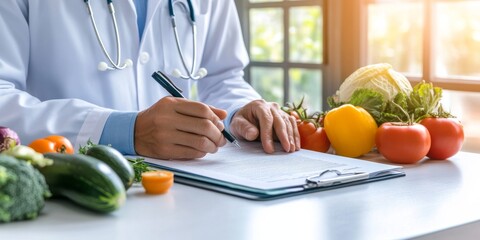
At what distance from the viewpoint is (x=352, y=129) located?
4.84 ft

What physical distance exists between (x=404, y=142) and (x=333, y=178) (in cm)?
27

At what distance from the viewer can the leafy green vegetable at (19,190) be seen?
2.99 ft

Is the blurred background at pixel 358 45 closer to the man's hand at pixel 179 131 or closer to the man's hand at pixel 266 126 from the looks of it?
the man's hand at pixel 266 126

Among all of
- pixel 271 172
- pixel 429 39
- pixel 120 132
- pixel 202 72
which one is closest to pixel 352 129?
pixel 271 172

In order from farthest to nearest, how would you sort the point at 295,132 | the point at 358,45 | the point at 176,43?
Result: the point at 358,45, the point at 176,43, the point at 295,132

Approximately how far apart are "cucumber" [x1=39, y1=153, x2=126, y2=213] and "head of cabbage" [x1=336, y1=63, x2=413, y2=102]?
76 centimetres

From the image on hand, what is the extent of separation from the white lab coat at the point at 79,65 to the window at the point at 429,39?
38.2 inches

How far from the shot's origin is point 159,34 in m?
1.91

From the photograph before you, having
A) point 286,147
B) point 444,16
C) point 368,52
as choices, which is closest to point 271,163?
point 286,147

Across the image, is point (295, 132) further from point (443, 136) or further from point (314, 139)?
point (443, 136)

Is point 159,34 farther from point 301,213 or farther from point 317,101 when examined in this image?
point 317,101

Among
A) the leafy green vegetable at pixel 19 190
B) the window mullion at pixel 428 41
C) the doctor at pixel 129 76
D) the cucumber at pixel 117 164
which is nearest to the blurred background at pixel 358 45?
the window mullion at pixel 428 41

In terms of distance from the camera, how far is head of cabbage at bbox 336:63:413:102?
1588 mm

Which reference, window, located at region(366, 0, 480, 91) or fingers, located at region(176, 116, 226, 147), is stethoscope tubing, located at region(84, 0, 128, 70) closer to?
fingers, located at region(176, 116, 226, 147)
